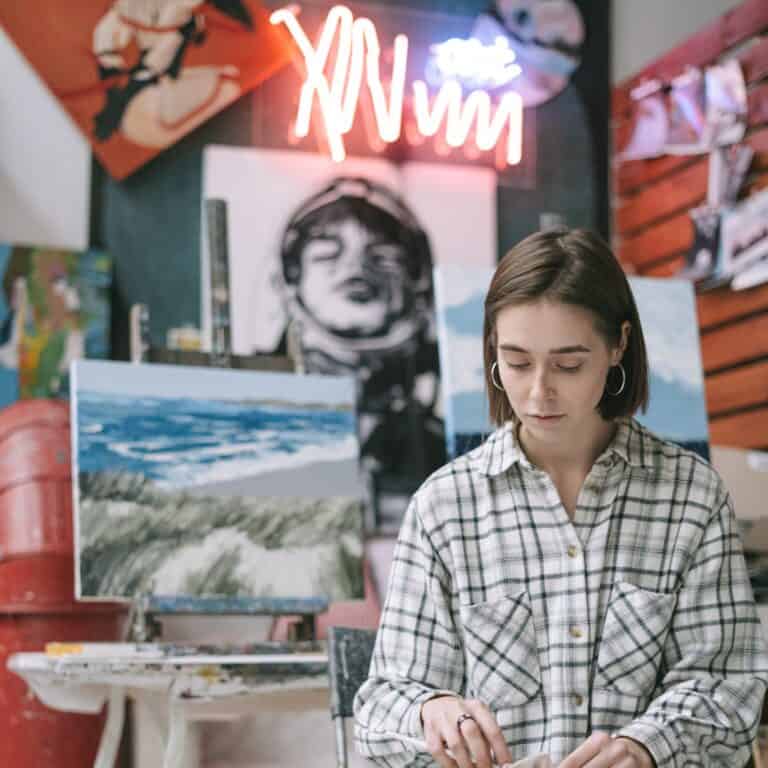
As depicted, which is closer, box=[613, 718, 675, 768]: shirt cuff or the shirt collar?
box=[613, 718, 675, 768]: shirt cuff

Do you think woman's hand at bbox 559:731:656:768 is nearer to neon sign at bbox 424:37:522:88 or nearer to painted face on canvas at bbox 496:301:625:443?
painted face on canvas at bbox 496:301:625:443

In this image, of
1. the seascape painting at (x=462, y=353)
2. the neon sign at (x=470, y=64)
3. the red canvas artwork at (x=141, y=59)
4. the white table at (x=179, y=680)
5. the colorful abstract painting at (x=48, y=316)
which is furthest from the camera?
the neon sign at (x=470, y=64)

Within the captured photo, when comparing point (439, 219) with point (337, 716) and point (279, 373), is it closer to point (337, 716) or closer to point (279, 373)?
point (279, 373)

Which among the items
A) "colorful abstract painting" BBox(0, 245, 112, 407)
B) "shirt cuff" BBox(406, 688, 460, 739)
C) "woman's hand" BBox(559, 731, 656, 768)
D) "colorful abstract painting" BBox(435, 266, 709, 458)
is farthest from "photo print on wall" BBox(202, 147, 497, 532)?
"woman's hand" BBox(559, 731, 656, 768)

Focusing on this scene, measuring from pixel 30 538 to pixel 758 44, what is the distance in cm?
248

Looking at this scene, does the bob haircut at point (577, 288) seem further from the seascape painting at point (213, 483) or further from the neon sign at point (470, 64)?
the neon sign at point (470, 64)

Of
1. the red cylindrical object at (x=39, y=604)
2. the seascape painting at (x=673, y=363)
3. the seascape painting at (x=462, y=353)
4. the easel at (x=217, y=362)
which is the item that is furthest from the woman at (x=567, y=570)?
the red cylindrical object at (x=39, y=604)

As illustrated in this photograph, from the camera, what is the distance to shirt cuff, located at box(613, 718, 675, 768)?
145 cm

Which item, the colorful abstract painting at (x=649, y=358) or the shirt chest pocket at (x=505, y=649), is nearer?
the shirt chest pocket at (x=505, y=649)

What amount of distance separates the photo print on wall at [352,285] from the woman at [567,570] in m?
2.51

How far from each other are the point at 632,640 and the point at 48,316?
268 cm

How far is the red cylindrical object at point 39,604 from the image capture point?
313cm

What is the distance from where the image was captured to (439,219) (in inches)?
174

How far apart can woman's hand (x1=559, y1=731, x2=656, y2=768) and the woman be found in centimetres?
7
